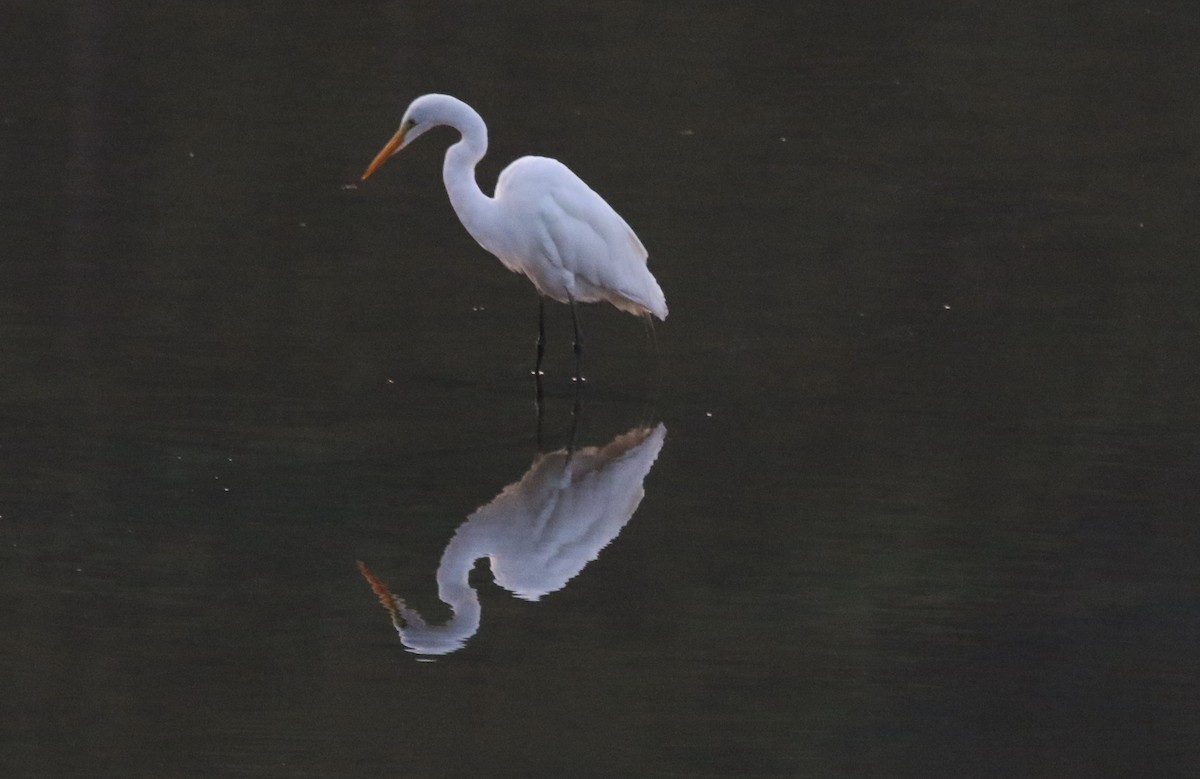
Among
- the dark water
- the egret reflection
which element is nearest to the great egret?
the dark water

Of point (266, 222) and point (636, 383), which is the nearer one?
point (636, 383)

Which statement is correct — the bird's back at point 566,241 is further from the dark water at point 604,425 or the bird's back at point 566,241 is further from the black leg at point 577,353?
the dark water at point 604,425

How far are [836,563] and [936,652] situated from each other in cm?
58

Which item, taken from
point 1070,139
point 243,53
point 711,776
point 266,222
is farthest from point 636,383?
point 243,53

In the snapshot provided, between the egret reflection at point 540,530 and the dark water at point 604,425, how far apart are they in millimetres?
17

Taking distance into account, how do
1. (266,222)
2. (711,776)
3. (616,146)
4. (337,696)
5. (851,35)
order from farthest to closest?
(851,35), (616,146), (266,222), (337,696), (711,776)

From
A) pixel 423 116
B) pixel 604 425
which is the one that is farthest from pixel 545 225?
pixel 604 425

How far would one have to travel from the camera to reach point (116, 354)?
22.3 ft

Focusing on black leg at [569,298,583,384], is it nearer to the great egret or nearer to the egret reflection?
the great egret

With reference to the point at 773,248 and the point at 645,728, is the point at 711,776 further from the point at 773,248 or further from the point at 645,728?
the point at 773,248

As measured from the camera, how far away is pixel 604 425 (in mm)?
6469

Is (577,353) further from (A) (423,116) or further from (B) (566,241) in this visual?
(A) (423,116)

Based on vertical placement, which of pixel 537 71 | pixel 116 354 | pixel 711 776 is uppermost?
pixel 537 71

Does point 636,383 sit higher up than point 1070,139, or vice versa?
point 1070,139
